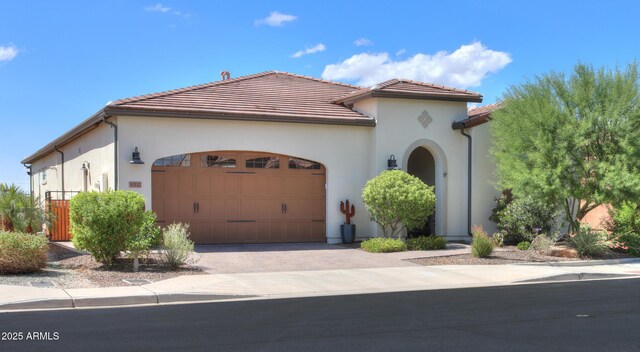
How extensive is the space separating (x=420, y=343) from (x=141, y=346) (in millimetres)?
3186

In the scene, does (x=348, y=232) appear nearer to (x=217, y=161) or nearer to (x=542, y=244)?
(x=217, y=161)

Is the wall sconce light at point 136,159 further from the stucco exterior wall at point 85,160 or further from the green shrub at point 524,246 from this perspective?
the green shrub at point 524,246

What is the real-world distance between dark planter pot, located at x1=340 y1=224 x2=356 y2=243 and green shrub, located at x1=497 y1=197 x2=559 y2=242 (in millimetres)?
4524

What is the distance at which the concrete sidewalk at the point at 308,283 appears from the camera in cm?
1036

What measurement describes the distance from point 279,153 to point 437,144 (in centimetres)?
506

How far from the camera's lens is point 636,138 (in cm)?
1617

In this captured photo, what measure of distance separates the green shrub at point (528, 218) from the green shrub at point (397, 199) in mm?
2839

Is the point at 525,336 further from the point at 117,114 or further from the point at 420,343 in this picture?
the point at 117,114

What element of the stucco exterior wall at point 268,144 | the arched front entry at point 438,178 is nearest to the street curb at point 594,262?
the arched front entry at point 438,178

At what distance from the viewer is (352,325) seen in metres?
8.55

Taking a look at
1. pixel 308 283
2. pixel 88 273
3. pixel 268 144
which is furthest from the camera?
pixel 268 144

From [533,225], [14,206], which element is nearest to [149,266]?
[14,206]

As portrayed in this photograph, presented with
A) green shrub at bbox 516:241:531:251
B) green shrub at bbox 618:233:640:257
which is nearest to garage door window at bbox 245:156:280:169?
green shrub at bbox 516:241:531:251

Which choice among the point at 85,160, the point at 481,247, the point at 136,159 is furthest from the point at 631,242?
the point at 85,160
